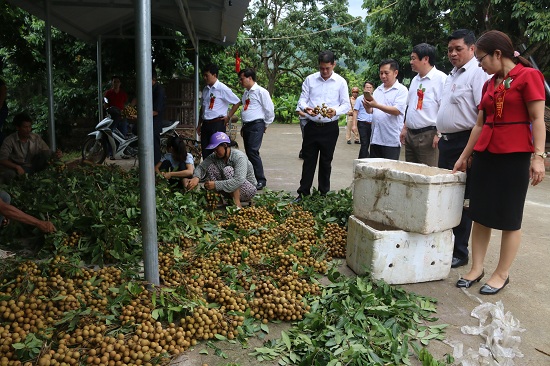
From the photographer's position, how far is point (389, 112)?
547 centimetres

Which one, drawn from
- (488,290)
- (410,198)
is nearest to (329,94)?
(410,198)

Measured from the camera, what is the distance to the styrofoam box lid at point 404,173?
3682mm

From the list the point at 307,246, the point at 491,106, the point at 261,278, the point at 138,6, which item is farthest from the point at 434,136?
the point at 138,6

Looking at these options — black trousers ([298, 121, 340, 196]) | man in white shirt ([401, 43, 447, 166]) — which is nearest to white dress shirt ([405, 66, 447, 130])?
man in white shirt ([401, 43, 447, 166])

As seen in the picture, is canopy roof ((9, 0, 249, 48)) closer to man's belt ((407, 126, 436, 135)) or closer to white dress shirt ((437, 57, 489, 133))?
man's belt ((407, 126, 436, 135))

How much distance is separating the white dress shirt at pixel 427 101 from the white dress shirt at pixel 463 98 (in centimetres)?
57

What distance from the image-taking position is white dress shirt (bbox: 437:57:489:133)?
404 cm

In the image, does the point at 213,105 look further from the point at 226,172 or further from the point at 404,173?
the point at 404,173

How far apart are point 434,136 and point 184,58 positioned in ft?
34.4

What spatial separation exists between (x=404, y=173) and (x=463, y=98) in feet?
2.87

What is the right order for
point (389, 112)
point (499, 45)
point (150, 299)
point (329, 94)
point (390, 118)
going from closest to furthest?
point (150, 299) → point (499, 45) → point (389, 112) → point (390, 118) → point (329, 94)

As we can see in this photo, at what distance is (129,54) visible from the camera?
12906mm

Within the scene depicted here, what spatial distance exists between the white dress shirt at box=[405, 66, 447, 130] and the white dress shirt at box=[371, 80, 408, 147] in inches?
24.4

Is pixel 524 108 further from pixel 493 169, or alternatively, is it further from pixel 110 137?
pixel 110 137
